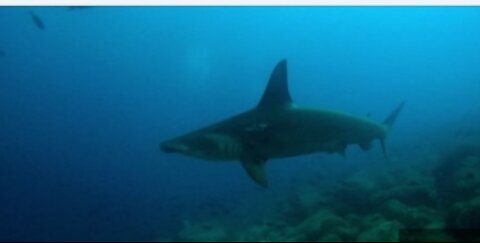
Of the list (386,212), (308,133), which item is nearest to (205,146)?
(308,133)

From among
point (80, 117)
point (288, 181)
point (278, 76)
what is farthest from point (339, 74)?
point (278, 76)

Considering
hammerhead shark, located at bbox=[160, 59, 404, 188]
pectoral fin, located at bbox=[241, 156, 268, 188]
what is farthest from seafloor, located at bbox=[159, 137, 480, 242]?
pectoral fin, located at bbox=[241, 156, 268, 188]

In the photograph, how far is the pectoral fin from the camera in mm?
5590

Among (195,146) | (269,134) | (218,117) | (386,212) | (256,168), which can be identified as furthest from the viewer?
(218,117)

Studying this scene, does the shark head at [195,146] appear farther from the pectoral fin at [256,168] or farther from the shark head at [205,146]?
the pectoral fin at [256,168]

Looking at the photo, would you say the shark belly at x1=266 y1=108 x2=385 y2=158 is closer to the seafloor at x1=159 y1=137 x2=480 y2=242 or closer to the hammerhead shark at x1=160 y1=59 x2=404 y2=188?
the hammerhead shark at x1=160 y1=59 x2=404 y2=188

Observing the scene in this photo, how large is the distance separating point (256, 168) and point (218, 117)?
7041cm

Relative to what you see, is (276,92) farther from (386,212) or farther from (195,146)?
(386,212)

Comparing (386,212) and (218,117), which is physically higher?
(218,117)

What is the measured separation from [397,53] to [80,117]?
93.5m

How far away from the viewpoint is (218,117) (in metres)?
76.1

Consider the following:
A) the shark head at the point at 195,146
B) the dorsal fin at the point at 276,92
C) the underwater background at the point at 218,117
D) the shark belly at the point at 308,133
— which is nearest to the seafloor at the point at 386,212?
the underwater background at the point at 218,117

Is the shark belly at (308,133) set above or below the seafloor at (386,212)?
above

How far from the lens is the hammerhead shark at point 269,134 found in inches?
222
